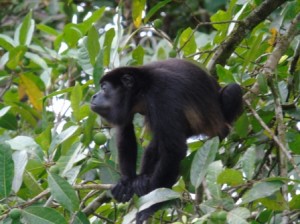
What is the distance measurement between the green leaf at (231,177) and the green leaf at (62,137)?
3.10 feet

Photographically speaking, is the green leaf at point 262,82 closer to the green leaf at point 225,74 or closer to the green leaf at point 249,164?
the green leaf at point 225,74

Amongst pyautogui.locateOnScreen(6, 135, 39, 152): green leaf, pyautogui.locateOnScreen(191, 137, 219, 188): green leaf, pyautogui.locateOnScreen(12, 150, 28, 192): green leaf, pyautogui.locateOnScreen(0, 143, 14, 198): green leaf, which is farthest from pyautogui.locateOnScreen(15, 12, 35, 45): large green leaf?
pyautogui.locateOnScreen(191, 137, 219, 188): green leaf

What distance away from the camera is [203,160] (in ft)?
10.3

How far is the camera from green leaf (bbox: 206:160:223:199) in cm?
292

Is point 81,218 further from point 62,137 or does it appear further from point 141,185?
point 141,185

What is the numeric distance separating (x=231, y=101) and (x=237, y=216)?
4.95 feet

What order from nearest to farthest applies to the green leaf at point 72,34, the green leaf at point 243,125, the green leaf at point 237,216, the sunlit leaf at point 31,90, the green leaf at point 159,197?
the green leaf at point 237,216 < the green leaf at point 159,197 < the green leaf at point 243,125 < the green leaf at point 72,34 < the sunlit leaf at point 31,90

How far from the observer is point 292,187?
3.92 metres

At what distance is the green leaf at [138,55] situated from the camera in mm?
4566

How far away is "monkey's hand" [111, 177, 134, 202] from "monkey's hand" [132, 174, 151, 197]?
3cm

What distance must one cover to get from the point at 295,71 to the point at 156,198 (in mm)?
1458

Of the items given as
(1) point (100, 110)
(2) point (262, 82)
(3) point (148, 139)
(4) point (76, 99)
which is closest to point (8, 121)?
(1) point (100, 110)

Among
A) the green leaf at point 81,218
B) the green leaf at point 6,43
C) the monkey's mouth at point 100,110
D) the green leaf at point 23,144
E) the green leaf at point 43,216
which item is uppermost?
the green leaf at point 23,144

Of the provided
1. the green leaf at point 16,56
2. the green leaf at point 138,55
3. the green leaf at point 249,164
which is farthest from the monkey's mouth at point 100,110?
A: the green leaf at point 249,164
